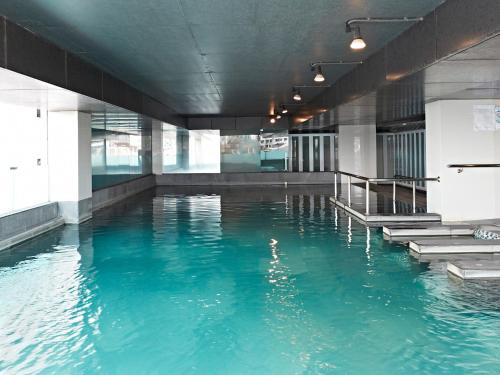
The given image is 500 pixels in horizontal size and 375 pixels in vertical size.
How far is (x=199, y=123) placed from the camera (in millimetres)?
28344

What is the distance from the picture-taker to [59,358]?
4.37m

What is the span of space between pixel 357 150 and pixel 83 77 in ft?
53.4

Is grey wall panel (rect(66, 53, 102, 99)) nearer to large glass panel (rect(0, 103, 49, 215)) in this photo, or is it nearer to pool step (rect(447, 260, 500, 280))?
large glass panel (rect(0, 103, 49, 215))

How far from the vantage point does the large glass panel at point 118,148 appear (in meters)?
16.7

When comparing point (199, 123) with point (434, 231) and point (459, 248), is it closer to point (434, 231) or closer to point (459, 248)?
point (434, 231)

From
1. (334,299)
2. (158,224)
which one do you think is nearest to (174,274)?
(334,299)

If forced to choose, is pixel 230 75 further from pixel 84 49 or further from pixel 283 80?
pixel 84 49

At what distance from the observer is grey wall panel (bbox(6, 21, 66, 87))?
6793 mm

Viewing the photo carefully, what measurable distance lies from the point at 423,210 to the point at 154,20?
879cm

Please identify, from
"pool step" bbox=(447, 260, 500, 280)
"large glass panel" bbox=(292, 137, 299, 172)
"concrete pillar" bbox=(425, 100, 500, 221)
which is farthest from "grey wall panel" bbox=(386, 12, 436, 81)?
"large glass panel" bbox=(292, 137, 299, 172)

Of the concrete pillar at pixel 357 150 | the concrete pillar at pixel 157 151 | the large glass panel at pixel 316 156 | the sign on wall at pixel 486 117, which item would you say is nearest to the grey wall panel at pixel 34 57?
the sign on wall at pixel 486 117

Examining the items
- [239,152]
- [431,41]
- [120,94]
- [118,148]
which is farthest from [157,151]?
[431,41]

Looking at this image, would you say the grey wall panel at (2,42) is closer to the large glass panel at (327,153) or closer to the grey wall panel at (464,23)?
the grey wall panel at (464,23)

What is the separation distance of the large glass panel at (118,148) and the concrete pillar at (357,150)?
868cm
